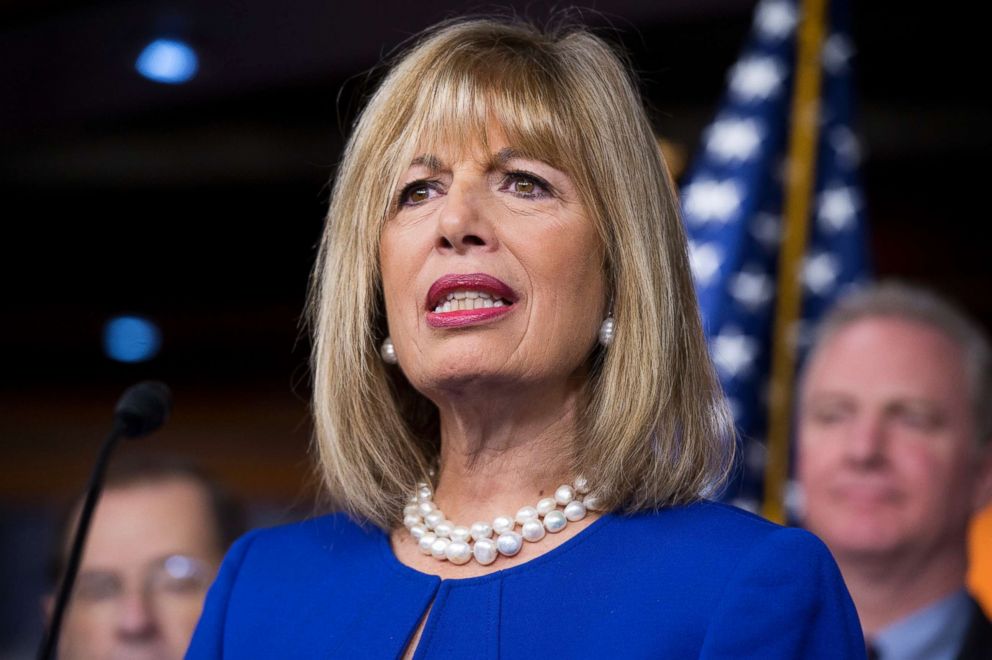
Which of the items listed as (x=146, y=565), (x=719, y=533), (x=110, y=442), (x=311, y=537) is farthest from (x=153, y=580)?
(x=719, y=533)

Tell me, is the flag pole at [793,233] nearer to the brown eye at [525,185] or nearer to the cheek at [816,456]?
the cheek at [816,456]

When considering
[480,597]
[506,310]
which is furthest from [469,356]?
[480,597]

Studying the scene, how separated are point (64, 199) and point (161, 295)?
2.97 feet

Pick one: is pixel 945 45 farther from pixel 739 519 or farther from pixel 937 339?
pixel 739 519

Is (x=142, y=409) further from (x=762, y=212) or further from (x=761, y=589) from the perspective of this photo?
(x=762, y=212)

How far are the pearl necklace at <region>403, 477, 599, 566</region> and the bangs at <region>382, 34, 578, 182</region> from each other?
1.35 feet

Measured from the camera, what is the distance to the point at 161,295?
7.97m

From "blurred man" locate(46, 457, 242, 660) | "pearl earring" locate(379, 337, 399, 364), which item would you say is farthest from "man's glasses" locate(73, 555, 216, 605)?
"pearl earring" locate(379, 337, 399, 364)

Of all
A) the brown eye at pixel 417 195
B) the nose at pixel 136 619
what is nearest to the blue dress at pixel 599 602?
Answer: the brown eye at pixel 417 195

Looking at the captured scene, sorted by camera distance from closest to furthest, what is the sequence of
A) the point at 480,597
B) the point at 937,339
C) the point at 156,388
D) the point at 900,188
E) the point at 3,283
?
the point at 480,597
the point at 156,388
the point at 937,339
the point at 900,188
the point at 3,283

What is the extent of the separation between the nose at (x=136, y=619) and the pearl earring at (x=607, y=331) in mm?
1441

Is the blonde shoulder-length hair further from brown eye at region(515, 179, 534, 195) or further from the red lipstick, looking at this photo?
the red lipstick

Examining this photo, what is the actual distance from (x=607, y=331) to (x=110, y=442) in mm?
649

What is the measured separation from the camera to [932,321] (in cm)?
314
